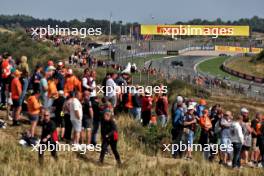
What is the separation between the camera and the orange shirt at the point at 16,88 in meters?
13.4

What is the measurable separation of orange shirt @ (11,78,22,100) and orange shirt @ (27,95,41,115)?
2.27 feet

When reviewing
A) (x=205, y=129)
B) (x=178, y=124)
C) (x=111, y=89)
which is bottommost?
(x=205, y=129)

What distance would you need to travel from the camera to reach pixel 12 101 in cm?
1392

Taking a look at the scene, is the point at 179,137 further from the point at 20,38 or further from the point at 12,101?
the point at 20,38

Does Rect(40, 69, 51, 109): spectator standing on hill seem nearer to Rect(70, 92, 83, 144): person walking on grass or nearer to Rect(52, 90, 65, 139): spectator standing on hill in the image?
Rect(52, 90, 65, 139): spectator standing on hill

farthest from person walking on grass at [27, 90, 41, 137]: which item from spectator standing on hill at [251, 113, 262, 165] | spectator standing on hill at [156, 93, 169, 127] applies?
spectator standing on hill at [251, 113, 262, 165]

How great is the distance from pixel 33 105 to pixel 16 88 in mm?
856

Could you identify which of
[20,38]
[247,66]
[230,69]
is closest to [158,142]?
[20,38]

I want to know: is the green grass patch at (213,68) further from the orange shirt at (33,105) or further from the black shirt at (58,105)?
the orange shirt at (33,105)

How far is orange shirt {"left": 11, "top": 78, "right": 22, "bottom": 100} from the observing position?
44.1 feet

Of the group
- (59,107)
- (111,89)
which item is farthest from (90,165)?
(111,89)

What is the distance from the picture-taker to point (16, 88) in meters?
13.4

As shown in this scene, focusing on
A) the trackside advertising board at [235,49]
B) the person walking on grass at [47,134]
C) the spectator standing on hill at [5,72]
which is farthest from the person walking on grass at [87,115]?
the trackside advertising board at [235,49]

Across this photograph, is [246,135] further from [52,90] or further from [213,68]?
[213,68]
